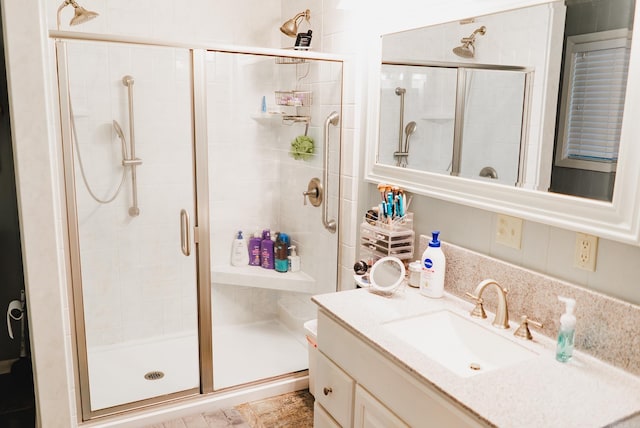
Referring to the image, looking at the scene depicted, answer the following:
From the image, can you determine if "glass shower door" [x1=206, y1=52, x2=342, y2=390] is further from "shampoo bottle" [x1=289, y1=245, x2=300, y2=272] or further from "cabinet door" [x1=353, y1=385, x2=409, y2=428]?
"cabinet door" [x1=353, y1=385, x2=409, y2=428]

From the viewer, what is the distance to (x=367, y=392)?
1672mm

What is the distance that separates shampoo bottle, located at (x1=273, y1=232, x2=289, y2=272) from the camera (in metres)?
3.18

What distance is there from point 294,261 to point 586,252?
75.6 inches

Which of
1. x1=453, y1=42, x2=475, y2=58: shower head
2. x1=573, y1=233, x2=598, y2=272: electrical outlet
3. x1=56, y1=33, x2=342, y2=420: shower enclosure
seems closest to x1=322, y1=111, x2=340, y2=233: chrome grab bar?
x1=56, y1=33, x2=342, y2=420: shower enclosure

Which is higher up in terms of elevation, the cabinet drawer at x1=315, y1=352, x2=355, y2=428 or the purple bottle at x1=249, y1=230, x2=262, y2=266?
the purple bottle at x1=249, y1=230, x2=262, y2=266

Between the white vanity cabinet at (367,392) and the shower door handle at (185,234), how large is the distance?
95 cm

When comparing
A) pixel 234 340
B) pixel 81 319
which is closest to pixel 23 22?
pixel 81 319

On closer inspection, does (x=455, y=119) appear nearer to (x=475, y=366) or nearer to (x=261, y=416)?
(x=475, y=366)

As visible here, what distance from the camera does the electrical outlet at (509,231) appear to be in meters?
1.72

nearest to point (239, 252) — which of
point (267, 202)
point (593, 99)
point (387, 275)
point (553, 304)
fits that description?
point (267, 202)

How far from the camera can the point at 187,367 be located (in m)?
2.72

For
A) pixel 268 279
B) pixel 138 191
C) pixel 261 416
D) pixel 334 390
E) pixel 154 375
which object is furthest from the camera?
pixel 268 279

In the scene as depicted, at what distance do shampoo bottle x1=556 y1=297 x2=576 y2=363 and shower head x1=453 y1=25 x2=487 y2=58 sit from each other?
955mm

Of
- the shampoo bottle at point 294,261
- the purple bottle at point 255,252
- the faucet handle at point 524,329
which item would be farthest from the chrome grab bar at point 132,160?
the faucet handle at point 524,329
